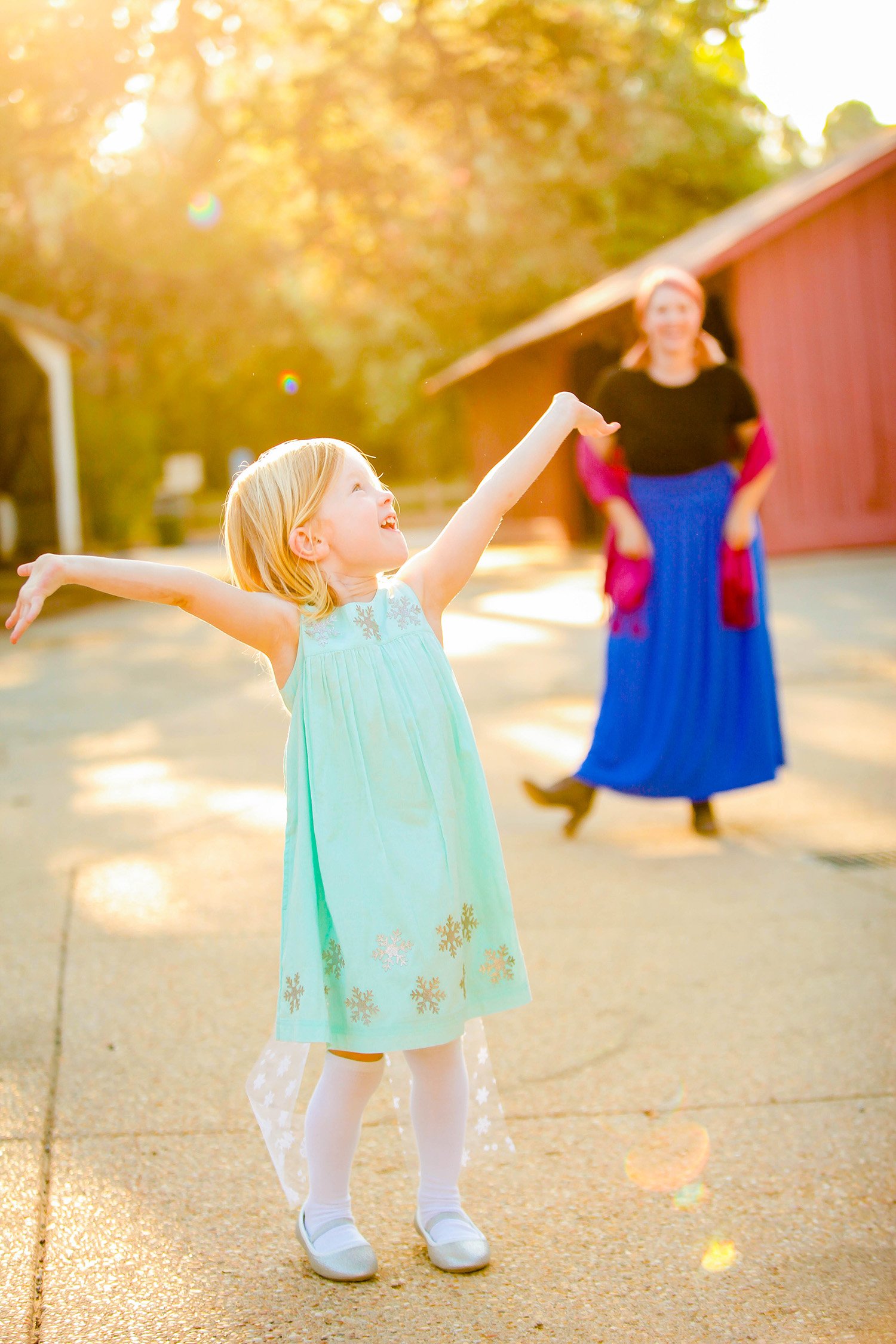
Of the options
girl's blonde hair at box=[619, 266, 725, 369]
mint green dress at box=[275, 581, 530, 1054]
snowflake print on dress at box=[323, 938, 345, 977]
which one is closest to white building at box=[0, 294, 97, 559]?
girl's blonde hair at box=[619, 266, 725, 369]

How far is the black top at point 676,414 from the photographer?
14.8 feet

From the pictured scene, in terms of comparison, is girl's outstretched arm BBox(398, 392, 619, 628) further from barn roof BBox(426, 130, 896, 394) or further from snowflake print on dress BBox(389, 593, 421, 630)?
barn roof BBox(426, 130, 896, 394)

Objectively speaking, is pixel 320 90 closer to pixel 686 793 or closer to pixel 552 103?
pixel 552 103

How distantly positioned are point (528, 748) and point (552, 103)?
45.5ft

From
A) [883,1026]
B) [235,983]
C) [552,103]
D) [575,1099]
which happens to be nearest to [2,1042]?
[235,983]

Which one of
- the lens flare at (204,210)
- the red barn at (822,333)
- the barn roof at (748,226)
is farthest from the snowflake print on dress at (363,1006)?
the lens flare at (204,210)

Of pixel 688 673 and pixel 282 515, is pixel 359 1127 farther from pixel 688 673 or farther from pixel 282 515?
pixel 688 673

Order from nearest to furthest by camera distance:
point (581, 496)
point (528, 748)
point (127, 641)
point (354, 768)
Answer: point (354, 768) → point (528, 748) → point (127, 641) → point (581, 496)

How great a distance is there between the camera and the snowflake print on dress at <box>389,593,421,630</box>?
7.48 feet

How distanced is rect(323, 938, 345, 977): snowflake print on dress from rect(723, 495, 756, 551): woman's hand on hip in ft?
9.16

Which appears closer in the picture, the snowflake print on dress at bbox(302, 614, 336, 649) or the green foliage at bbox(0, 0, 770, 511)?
the snowflake print on dress at bbox(302, 614, 336, 649)

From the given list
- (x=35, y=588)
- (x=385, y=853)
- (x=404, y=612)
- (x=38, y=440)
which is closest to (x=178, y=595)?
(x=35, y=588)

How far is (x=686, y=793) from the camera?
4.72m

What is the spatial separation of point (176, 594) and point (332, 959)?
0.63 meters
